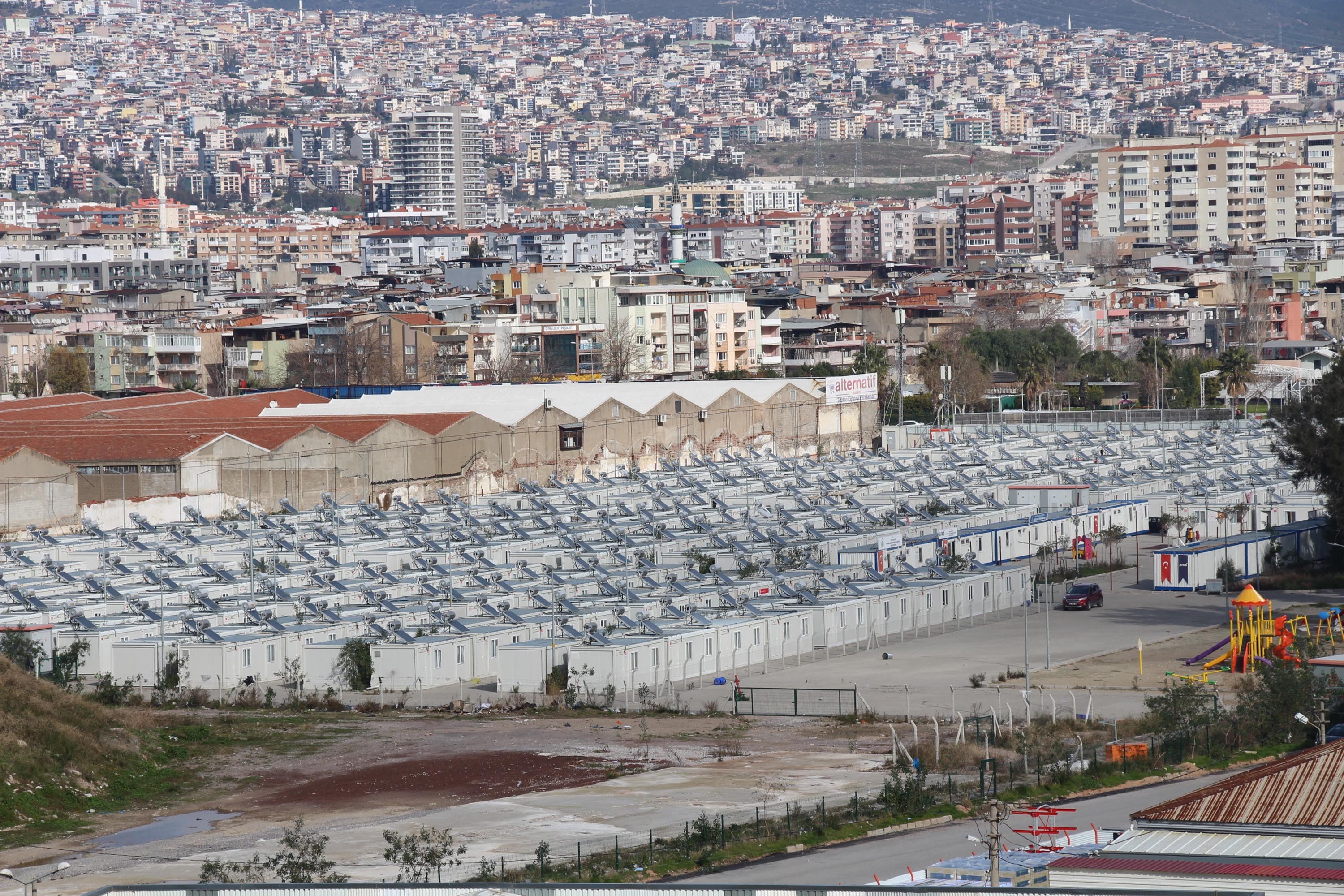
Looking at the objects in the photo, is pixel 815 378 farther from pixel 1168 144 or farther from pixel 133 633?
pixel 1168 144

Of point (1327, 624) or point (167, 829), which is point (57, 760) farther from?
point (1327, 624)

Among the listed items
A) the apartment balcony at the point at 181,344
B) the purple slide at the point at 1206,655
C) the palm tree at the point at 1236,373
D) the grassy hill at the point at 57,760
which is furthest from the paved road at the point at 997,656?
the apartment balcony at the point at 181,344

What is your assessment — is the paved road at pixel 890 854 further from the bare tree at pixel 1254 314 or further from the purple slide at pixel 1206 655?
the bare tree at pixel 1254 314

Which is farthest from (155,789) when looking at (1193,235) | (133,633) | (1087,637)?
(1193,235)

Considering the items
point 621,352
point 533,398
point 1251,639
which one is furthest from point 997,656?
point 621,352

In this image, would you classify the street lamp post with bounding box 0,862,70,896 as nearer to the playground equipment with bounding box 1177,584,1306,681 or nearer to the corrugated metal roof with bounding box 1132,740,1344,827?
the corrugated metal roof with bounding box 1132,740,1344,827

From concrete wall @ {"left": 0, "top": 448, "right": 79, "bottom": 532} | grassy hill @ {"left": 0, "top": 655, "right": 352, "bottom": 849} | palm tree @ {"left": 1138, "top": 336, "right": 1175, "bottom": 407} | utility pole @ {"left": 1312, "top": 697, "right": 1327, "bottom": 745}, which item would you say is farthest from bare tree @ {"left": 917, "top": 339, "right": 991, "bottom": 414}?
utility pole @ {"left": 1312, "top": 697, "right": 1327, "bottom": 745}
